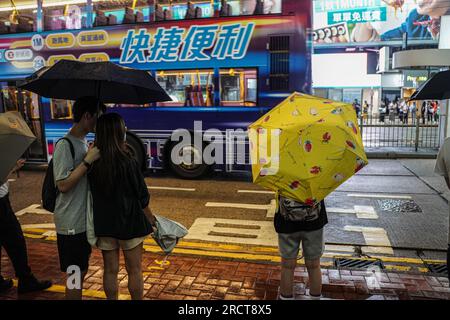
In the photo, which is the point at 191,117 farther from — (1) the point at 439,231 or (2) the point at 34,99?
(1) the point at 439,231

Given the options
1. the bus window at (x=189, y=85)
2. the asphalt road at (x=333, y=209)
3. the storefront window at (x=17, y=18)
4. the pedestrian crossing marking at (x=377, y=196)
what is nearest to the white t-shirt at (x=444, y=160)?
the asphalt road at (x=333, y=209)

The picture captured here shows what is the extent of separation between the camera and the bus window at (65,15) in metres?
9.61

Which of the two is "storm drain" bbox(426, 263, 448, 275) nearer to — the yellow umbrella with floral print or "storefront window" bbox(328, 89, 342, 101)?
the yellow umbrella with floral print

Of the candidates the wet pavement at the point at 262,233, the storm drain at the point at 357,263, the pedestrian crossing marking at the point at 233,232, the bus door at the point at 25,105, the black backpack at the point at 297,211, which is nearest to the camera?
the black backpack at the point at 297,211

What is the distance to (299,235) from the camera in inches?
132

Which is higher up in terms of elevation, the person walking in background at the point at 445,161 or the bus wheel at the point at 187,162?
the person walking in background at the point at 445,161

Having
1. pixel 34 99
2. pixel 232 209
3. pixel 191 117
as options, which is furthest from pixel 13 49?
pixel 232 209

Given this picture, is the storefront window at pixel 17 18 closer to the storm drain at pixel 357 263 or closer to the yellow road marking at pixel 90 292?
the yellow road marking at pixel 90 292

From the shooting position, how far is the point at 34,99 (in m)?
10.5

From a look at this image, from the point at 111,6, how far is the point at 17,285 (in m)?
7.18

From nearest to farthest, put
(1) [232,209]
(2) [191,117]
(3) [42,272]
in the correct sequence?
(3) [42,272]
(1) [232,209]
(2) [191,117]

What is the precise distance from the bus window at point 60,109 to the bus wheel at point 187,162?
2.86 metres

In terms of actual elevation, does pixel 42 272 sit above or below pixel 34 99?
below

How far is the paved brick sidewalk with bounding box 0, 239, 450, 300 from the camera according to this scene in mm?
3879
